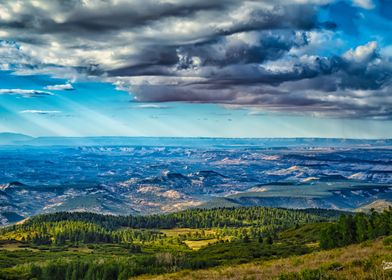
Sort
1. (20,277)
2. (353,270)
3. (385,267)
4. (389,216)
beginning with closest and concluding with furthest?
1. (385,267)
2. (353,270)
3. (389,216)
4. (20,277)

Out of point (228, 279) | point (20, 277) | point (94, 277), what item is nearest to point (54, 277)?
point (20, 277)

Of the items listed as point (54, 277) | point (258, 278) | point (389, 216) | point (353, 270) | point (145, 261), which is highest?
point (353, 270)

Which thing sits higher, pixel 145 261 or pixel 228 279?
pixel 228 279

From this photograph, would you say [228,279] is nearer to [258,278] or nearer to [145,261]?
[258,278]

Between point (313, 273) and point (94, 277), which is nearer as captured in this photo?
point (313, 273)

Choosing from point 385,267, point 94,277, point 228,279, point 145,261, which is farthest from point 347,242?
point 385,267

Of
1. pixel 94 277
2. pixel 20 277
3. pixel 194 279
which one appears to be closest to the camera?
pixel 194 279
